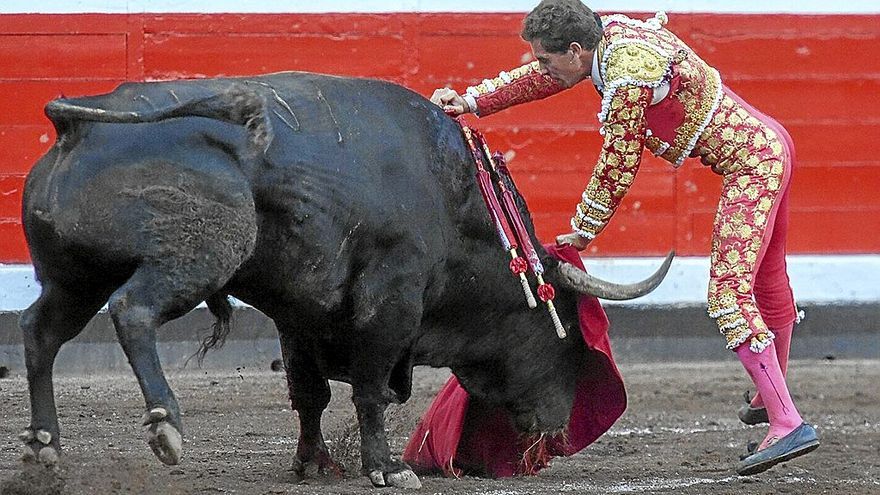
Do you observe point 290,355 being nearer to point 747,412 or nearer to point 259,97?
point 259,97

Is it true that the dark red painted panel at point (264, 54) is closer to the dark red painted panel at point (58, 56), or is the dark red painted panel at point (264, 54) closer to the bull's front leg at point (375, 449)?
the dark red painted panel at point (58, 56)

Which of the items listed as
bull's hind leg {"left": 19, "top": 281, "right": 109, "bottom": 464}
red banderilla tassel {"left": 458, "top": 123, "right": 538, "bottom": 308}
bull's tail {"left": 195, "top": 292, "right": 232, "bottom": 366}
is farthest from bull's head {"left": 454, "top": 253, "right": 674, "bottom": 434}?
bull's hind leg {"left": 19, "top": 281, "right": 109, "bottom": 464}

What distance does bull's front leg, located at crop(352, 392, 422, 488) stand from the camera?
13.5 ft

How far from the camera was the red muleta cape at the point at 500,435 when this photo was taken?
454 cm

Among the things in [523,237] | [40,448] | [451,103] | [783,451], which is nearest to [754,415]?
[783,451]

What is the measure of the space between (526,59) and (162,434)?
3.84m

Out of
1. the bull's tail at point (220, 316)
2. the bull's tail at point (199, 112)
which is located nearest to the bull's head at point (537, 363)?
the bull's tail at point (220, 316)

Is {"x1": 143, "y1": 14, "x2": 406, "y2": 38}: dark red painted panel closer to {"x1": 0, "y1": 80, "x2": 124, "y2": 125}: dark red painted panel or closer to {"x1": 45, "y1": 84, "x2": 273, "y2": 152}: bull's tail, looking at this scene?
{"x1": 0, "y1": 80, "x2": 124, "y2": 125}: dark red painted panel

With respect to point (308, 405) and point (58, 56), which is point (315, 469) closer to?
point (308, 405)

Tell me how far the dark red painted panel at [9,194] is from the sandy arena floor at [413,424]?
27.8 inches

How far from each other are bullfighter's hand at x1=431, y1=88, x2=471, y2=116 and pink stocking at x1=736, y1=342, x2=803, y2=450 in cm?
98

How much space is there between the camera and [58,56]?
6.48m

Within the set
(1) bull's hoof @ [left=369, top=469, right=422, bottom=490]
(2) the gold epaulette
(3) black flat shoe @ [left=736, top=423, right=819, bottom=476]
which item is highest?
(2) the gold epaulette

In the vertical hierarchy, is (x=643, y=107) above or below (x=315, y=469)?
above
